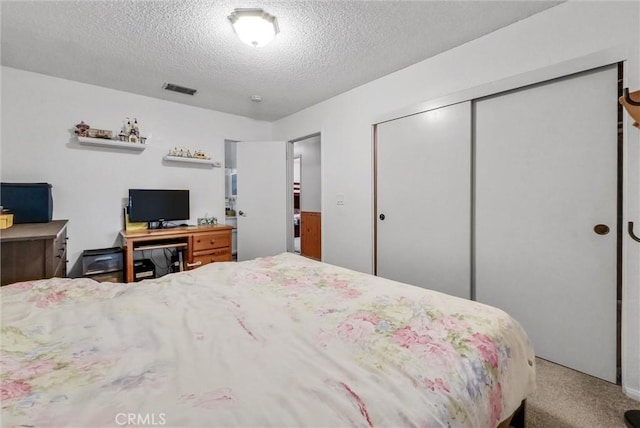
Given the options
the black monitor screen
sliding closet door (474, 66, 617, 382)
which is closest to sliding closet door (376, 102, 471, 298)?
sliding closet door (474, 66, 617, 382)

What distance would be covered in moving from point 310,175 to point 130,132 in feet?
10.6

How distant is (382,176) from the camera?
2.96 metres

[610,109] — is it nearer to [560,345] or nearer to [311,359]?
[560,345]

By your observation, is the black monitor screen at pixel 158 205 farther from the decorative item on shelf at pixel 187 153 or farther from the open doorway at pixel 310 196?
the open doorway at pixel 310 196

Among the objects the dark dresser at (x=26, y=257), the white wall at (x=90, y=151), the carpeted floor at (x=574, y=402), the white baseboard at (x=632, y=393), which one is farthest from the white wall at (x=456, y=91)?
the dark dresser at (x=26, y=257)

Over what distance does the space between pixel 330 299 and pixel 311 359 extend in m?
0.50

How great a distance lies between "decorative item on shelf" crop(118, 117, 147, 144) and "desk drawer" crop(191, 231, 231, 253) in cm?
131

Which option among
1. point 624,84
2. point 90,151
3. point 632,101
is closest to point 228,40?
point 90,151

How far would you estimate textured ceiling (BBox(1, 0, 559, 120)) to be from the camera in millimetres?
1873

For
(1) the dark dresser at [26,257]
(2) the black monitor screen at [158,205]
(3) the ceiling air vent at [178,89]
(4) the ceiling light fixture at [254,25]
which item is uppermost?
(3) the ceiling air vent at [178,89]

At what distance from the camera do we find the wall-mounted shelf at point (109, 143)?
2.93 metres

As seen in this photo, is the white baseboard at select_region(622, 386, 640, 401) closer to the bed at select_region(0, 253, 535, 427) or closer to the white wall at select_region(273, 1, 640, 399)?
the white wall at select_region(273, 1, 640, 399)

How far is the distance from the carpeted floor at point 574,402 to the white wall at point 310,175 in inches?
166

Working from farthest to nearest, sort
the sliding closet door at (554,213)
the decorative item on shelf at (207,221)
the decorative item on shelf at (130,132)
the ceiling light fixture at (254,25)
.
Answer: the decorative item on shelf at (207,221), the decorative item on shelf at (130,132), the ceiling light fixture at (254,25), the sliding closet door at (554,213)
